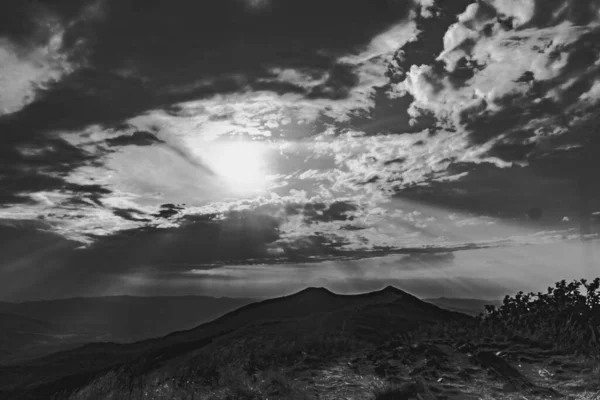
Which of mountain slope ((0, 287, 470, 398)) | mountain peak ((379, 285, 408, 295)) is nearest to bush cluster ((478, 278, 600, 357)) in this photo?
mountain slope ((0, 287, 470, 398))

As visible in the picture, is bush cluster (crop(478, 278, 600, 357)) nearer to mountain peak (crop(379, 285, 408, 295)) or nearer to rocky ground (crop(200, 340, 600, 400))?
rocky ground (crop(200, 340, 600, 400))

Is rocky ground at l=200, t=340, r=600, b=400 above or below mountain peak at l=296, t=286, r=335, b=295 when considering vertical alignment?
below

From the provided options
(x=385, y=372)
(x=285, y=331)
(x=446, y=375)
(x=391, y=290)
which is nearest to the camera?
(x=446, y=375)

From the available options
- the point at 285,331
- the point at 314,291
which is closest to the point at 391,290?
the point at 314,291

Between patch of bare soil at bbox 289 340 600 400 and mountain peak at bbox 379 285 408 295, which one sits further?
mountain peak at bbox 379 285 408 295

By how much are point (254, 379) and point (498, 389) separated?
6.58m

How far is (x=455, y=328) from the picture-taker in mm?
17781

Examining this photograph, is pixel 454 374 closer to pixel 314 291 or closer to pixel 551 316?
pixel 551 316

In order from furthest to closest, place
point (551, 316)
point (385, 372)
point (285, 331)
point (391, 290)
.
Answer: point (391, 290) → point (285, 331) → point (551, 316) → point (385, 372)

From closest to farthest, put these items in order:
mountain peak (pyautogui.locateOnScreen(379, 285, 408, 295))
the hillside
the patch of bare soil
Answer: the patch of bare soil, the hillside, mountain peak (pyautogui.locateOnScreen(379, 285, 408, 295))

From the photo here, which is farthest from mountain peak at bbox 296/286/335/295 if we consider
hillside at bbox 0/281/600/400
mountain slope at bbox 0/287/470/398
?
hillside at bbox 0/281/600/400

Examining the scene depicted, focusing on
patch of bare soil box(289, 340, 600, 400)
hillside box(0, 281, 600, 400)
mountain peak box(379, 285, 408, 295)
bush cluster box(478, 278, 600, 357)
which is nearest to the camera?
patch of bare soil box(289, 340, 600, 400)

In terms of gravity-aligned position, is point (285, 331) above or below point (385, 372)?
above

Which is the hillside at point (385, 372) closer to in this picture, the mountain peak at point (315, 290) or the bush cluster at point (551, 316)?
the bush cluster at point (551, 316)
